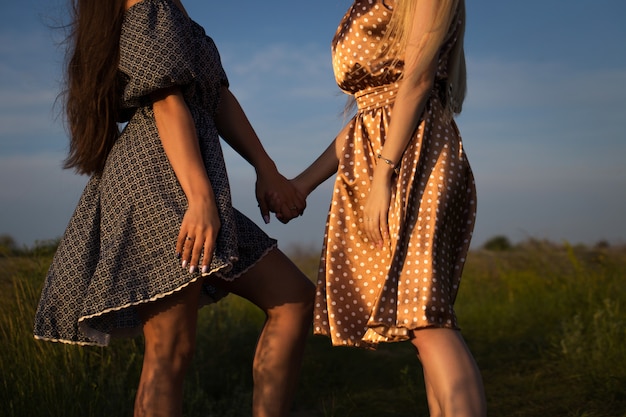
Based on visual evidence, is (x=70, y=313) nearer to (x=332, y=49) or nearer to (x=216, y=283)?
(x=216, y=283)

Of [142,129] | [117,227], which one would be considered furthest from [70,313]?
[142,129]

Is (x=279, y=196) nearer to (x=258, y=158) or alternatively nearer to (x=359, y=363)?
(x=258, y=158)

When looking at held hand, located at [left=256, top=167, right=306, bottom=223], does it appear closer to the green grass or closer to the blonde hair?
the blonde hair

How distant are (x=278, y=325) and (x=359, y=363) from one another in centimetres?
351

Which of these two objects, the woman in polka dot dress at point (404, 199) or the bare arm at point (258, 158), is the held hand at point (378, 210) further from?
the bare arm at point (258, 158)

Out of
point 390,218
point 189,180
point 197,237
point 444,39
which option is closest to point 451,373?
point 390,218

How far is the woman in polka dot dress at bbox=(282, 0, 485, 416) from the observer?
87.4 inches

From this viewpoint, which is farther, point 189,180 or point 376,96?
Result: point 376,96

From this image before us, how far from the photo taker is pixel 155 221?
7.21 feet

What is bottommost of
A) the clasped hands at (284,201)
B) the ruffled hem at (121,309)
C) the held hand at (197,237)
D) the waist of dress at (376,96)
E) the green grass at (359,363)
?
the green grass at (359,363)

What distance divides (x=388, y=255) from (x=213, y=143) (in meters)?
0.65

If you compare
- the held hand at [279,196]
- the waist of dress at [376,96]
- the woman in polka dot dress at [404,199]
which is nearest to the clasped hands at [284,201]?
the held hand at [279,196]

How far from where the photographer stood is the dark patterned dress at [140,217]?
2189 mm

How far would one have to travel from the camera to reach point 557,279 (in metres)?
7.87
